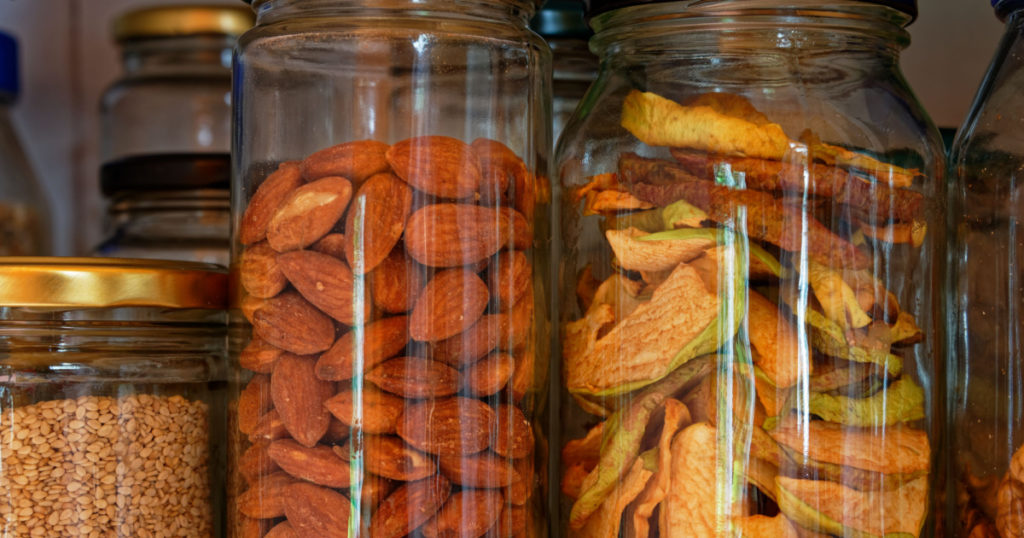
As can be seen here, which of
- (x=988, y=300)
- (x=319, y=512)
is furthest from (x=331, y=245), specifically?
(x=988, y=300)

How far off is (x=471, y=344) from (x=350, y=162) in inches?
4.2

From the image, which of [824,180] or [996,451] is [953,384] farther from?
[824,180]

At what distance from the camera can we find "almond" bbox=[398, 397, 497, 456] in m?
0.49

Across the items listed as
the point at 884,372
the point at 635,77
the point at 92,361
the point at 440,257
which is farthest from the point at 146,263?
the point at 884,372

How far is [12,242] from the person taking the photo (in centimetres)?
86

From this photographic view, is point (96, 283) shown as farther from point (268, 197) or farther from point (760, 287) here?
point (760, 287)

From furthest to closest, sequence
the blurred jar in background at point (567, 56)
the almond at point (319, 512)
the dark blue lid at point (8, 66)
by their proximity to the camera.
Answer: the dark blue lid at point (8, 66), the blurred jar in background at point (567, 56), the almond at point (319, 512)

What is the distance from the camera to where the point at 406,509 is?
19.3 inches

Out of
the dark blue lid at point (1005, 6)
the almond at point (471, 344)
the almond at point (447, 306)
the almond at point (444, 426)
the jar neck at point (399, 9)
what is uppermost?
the dark blue lid at point (1005, 6)

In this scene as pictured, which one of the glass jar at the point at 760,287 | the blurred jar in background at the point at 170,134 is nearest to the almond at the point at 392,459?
the glass jar at the point at 760,287

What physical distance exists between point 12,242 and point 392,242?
52cm

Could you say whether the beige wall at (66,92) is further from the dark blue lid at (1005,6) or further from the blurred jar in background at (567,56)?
the dark blue lid at (1005,6)

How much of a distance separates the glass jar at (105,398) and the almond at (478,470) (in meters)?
0.17

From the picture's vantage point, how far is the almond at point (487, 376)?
505 millimetres
